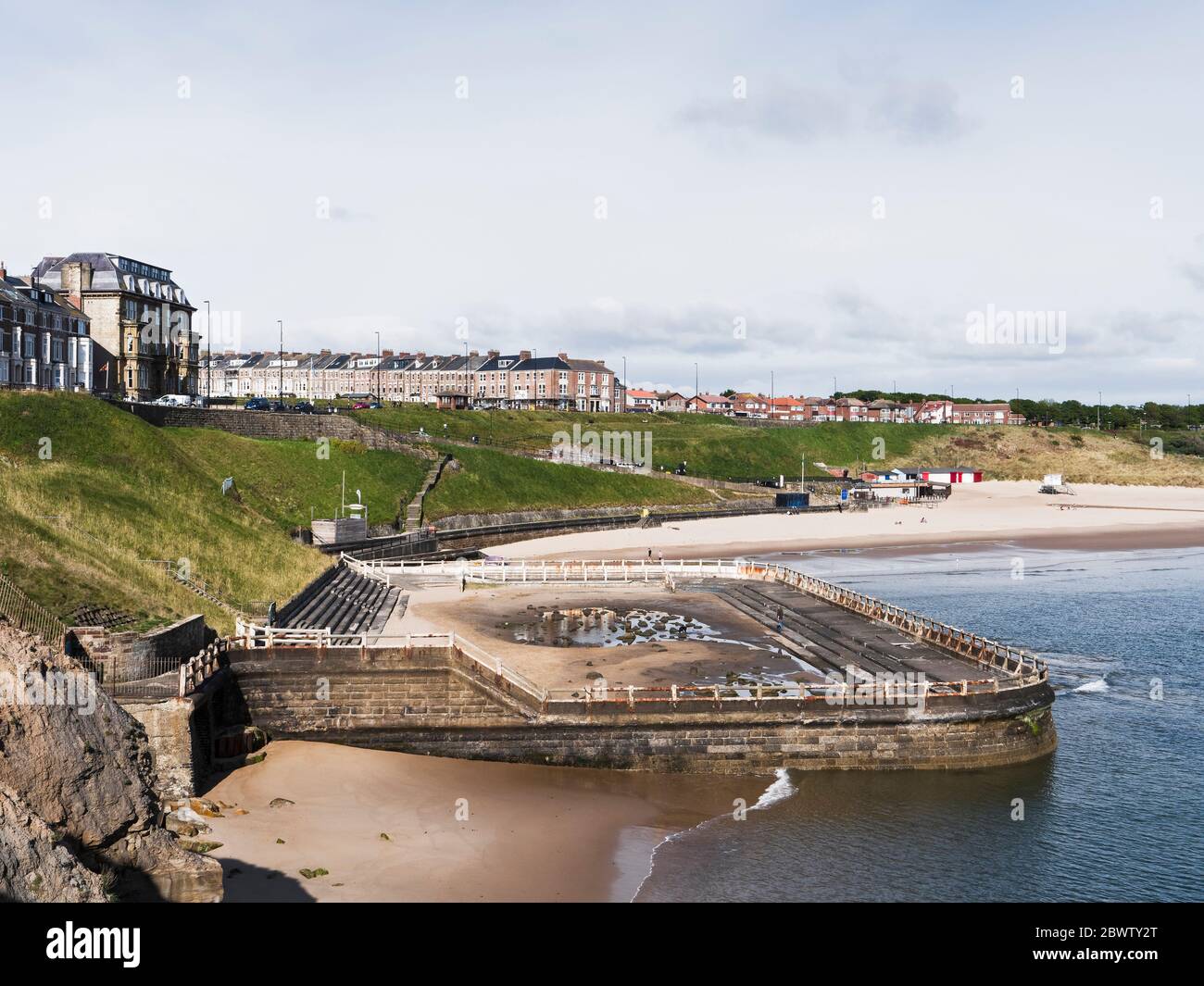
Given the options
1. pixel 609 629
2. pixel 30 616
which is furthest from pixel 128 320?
pixel 30 616

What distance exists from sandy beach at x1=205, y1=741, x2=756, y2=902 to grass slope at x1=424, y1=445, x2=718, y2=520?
5111 cm

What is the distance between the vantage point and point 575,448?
122938 mm

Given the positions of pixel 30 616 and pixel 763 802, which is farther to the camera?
pixel 30 616

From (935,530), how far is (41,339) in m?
85.6

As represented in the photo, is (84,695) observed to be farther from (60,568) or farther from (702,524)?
(702,524)

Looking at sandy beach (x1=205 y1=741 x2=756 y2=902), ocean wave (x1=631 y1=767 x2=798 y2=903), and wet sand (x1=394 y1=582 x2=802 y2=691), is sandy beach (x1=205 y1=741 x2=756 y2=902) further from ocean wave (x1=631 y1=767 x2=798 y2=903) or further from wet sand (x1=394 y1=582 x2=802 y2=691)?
wet sand (x1=394 y1=582 x2=802 y2=691)

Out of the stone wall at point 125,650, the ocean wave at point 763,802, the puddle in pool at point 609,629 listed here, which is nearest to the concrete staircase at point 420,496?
the puddle in pool at point 609,629

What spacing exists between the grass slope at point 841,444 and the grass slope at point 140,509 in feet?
146

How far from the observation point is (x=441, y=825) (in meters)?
27.4

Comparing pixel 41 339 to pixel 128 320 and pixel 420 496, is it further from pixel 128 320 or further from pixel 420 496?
pixel 420 496

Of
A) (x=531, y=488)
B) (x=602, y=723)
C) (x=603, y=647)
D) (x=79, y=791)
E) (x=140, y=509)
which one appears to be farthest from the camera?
(x=531, y=488)

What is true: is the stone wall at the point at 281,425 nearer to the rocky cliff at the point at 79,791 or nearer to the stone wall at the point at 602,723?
the stone wall at the point at 602,723
